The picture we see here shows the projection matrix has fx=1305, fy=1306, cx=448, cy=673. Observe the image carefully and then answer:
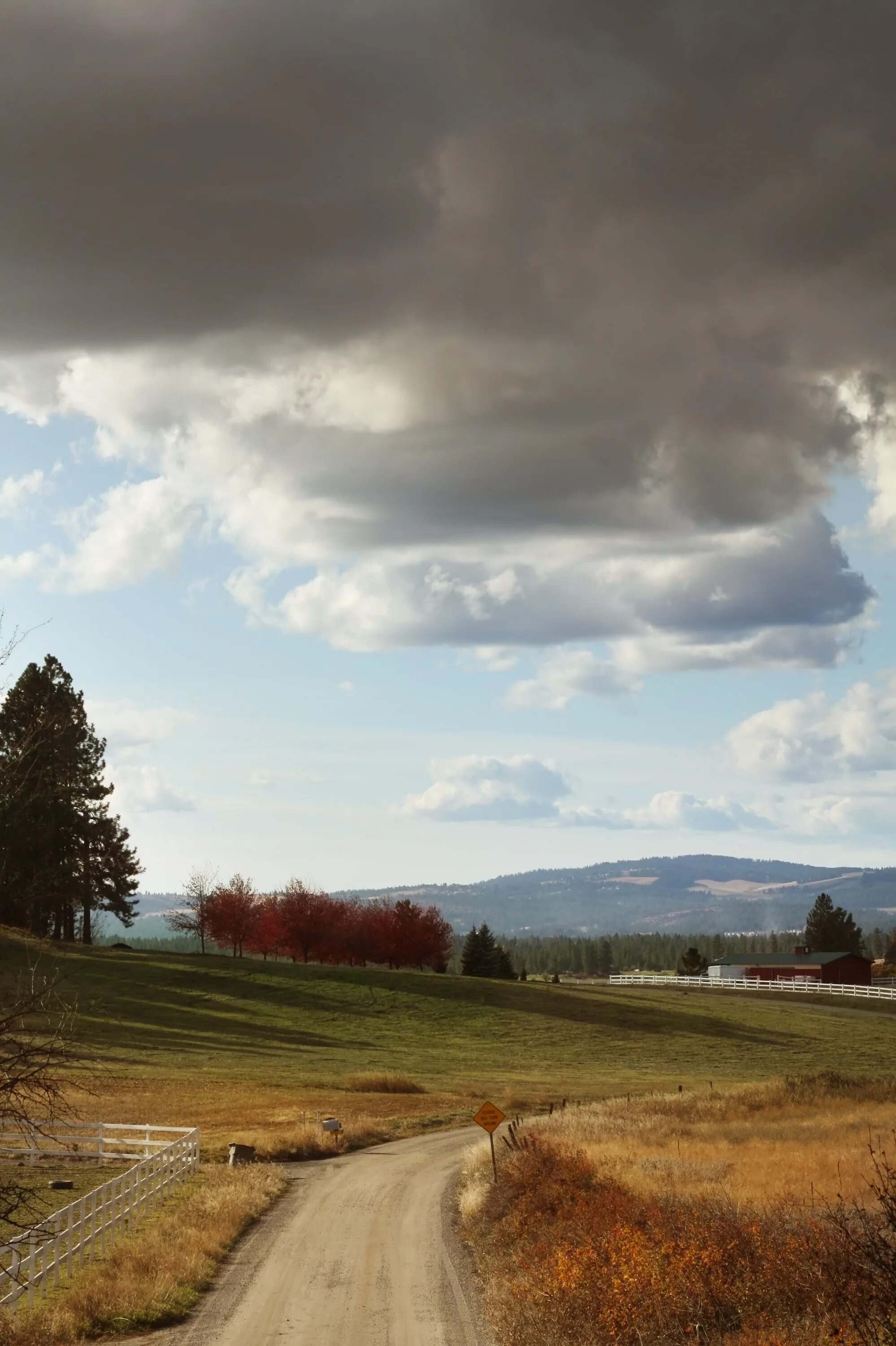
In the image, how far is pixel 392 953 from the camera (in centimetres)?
13088

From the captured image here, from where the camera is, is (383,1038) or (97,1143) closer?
(97,1143)

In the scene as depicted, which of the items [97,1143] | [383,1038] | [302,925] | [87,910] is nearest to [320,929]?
[302,925]

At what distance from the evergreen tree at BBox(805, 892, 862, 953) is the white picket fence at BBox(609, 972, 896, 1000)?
2715 cm

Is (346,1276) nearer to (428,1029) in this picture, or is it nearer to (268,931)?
(428,1029)

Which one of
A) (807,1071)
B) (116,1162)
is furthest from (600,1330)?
(807,1071)

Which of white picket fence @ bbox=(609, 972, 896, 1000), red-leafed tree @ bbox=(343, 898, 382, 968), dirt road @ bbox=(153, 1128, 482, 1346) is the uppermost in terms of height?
red-leafed tree @ bbox=(343, 898, 382, 968)

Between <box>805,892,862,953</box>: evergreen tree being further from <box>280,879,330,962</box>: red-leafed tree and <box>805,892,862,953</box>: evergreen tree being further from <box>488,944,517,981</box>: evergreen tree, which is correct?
<box>280,879,330,962</box>: red-leafed tree

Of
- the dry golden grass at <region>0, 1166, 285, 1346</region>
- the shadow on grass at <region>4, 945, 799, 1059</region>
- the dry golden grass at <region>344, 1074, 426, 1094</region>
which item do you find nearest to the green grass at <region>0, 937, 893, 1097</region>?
the shadow on grass at <region>4, 945, 799, 1059</region>

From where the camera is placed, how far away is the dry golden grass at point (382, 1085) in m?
60.7

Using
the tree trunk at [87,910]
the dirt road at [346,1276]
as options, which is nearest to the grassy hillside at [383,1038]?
the tree trunk at [87,910]

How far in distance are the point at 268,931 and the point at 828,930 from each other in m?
74.3

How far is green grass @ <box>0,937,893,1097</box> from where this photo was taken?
6838cm

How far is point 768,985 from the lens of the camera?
120 meters

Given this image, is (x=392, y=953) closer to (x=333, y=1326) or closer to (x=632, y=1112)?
(x=632, y=1112)
